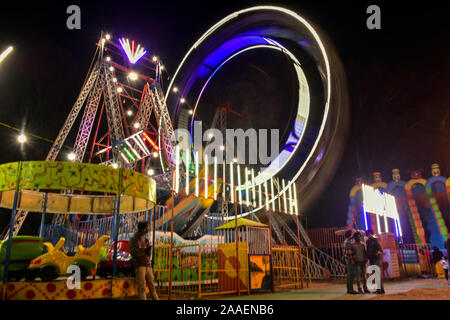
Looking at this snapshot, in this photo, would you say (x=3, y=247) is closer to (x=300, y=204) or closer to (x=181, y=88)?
(x=300, y=204)

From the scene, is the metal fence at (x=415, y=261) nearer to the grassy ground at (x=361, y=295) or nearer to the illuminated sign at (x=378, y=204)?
the illuminated sign at (x=378, y=204)

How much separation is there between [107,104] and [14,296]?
1717 centimetres

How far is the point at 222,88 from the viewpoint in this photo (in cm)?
2628

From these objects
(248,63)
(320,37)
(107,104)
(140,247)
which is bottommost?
(140,247)

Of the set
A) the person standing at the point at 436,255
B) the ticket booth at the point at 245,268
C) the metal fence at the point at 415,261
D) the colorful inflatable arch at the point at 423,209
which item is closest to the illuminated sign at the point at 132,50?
the ticket booth at the point at 245,268

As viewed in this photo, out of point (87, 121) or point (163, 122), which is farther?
point (163, 122)

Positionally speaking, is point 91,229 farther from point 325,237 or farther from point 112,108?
point 325,237

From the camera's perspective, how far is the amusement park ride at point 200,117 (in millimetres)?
12703

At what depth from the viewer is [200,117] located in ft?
87.8

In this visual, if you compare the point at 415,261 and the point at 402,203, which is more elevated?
the point at 402,203

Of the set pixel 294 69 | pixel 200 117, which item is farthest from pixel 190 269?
pixel 200 117

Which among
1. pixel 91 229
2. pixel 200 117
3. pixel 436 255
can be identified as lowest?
pixel 436 255

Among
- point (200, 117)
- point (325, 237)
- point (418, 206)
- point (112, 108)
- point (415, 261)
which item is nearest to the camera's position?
point (415, 261)

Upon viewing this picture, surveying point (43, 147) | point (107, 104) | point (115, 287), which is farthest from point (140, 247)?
point (43, 147)
